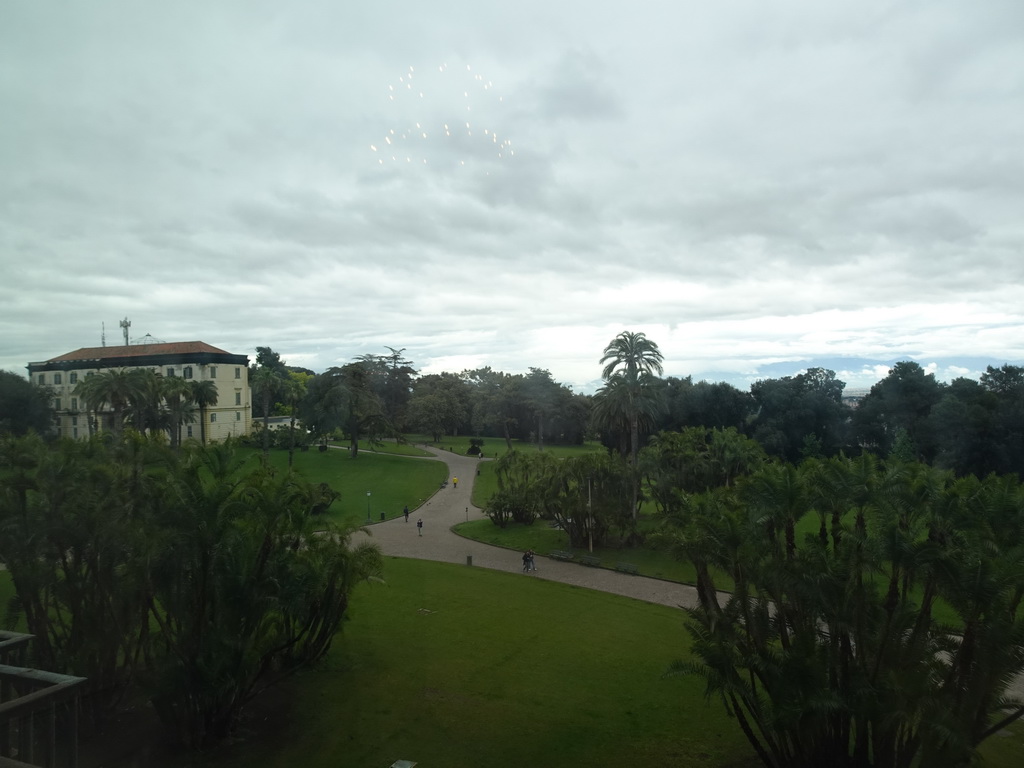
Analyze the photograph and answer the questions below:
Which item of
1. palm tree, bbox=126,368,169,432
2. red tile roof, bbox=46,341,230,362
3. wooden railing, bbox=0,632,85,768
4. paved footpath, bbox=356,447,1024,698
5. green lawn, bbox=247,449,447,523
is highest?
red tile roof, bbox=46,341,230,362

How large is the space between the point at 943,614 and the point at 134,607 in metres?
29.6

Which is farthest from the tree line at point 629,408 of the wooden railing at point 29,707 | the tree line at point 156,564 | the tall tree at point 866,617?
the wooden railing at point 29,707

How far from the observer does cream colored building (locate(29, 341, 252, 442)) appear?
64.4 meters

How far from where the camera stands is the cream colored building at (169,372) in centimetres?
6444

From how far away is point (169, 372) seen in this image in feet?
240

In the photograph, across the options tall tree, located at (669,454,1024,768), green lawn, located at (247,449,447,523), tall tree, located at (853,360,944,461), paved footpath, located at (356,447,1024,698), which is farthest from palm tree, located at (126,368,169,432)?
tall tree, located at (853,360,944,461)

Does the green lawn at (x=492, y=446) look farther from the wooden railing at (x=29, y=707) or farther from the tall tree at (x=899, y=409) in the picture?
the wooden railing at (x=29, y=707)

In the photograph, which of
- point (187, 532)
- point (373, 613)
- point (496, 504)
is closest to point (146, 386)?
point (496, 504)

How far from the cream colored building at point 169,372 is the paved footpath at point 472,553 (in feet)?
110

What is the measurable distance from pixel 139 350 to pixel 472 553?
5645 centimetres

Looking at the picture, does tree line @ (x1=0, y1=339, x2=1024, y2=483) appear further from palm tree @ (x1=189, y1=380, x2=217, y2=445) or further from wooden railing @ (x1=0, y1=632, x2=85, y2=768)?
wooden railing @ (x1=0, y1=632, x2=85, y2=768)

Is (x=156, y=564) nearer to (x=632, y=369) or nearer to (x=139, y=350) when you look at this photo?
(x=632, y=369)

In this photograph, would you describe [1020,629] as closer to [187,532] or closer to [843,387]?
[187,532]

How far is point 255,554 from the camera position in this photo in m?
15.9
